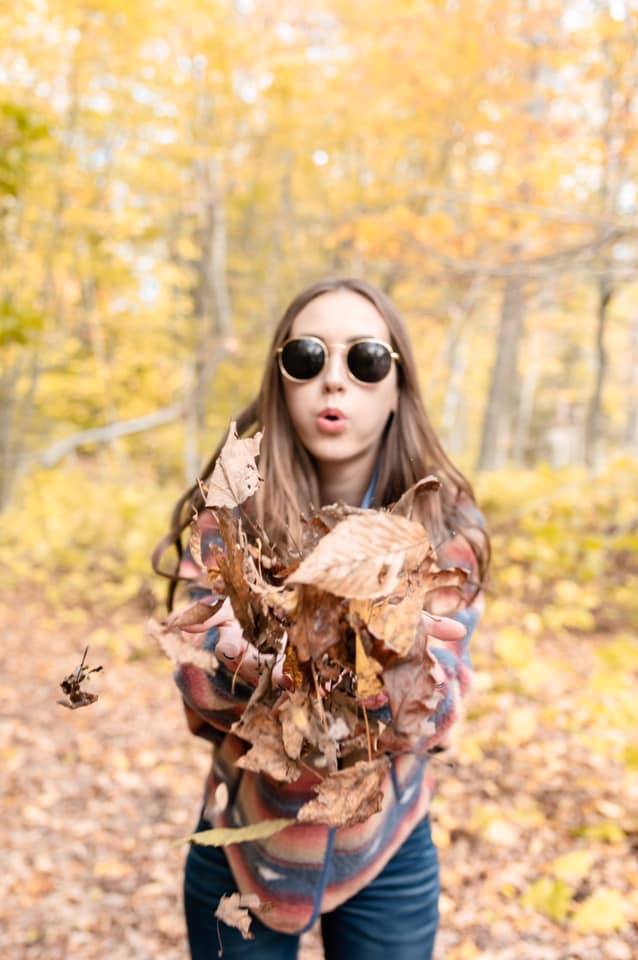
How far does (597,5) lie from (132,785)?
24.6ft

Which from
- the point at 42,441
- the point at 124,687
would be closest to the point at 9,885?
the point at 124,687

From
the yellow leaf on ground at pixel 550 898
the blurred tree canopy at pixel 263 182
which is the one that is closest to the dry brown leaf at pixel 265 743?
the yellow leaf on ground at pixel 550 898

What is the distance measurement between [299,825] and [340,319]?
1071 millimetres

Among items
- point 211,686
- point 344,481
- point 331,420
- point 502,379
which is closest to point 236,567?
point 211,686

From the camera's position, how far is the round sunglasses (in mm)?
1557

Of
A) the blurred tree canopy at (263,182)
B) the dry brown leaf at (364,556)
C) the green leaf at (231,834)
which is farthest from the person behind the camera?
the blurred tree canopy at (263,182)

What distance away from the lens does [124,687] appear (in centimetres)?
530

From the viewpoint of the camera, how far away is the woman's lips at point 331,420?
154cm

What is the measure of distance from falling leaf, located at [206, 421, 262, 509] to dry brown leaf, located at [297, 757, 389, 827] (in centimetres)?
33

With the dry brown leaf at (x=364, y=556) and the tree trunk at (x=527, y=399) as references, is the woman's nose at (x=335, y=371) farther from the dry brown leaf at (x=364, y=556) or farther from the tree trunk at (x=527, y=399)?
the tree trunk at (x=527, y=399)

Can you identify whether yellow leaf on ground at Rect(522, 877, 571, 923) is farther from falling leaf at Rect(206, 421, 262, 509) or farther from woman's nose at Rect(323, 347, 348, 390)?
falling leaf at Rect(206, 421, 262, 509)

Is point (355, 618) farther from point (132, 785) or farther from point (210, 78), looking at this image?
point (210, 78)

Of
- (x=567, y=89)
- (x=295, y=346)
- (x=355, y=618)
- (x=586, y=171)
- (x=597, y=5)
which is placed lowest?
(x=355, y=618)

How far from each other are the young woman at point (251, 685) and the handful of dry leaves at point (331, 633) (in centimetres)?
38
